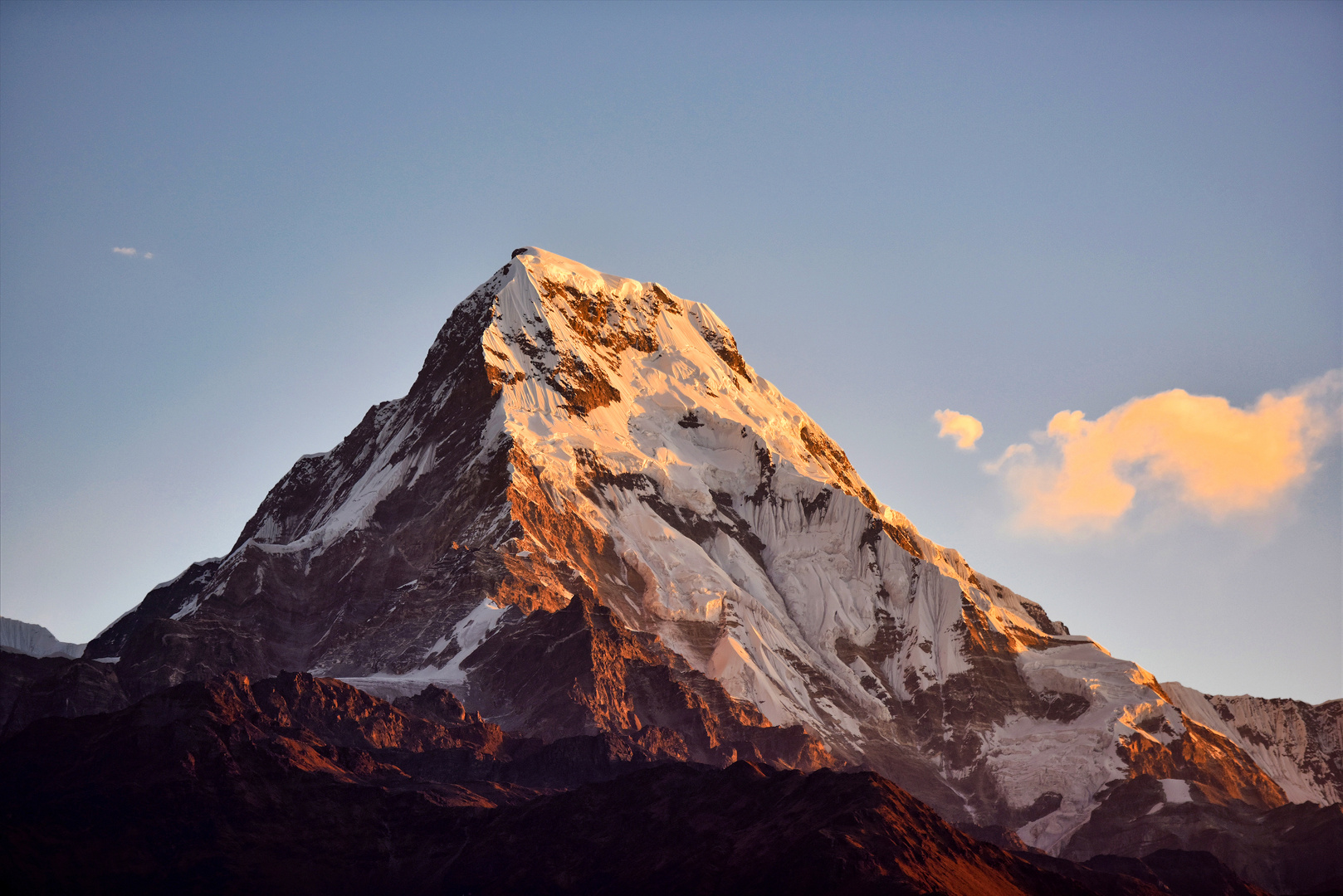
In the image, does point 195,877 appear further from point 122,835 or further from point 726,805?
point 726,805

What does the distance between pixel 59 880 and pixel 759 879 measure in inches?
2591

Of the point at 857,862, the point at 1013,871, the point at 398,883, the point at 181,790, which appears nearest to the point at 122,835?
the point at 181,790

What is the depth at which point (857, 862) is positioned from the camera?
174 metres

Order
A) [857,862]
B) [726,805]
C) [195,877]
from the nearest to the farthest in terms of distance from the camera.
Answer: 1. [857,862]
2. [195,877]
3. [726,805]

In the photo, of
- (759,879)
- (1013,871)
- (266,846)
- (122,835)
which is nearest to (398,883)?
(266,846)

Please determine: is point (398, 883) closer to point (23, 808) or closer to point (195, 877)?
point (195, 877)

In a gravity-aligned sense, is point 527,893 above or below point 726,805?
below

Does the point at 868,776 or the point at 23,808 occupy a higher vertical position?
the point at 868,776

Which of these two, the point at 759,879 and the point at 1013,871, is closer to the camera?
the point at 759,879

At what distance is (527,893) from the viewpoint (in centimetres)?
18850

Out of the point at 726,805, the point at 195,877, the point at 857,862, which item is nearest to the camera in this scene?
the point at 857,862

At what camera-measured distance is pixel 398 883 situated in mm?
195250

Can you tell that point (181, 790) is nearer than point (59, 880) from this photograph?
No

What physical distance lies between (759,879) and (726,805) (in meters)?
22.0
